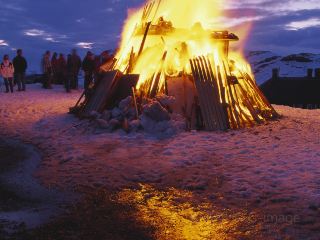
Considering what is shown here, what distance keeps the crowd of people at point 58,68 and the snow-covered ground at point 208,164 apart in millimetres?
7606

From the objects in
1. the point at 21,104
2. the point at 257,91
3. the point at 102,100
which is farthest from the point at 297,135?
the point at 21,104

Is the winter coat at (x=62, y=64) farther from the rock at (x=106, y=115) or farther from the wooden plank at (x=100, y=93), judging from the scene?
the rock at (x=106, y=115)

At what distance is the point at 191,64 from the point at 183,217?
7.38 m

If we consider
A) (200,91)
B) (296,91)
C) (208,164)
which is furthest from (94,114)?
(296,91)

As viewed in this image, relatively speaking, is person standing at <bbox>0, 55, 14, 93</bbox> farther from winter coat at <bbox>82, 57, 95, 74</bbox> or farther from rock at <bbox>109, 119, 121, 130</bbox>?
rock at <bbox>109, 119, 121, 130</bbox>

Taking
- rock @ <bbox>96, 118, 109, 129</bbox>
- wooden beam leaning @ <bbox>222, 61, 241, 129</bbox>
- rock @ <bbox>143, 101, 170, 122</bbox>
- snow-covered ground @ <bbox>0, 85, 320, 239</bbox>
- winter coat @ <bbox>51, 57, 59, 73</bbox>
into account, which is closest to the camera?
snow-covered ground @ <bbox>0, 85, 320, 239</bbox>

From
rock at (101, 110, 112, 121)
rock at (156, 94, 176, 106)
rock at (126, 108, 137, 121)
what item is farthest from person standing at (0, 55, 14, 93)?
rock at (156, 94, 176, 106)

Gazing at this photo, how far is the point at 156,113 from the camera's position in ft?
37.2

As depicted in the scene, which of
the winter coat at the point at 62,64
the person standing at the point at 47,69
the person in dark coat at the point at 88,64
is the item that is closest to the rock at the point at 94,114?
Answer: the person in dark coat at the point at 88,64

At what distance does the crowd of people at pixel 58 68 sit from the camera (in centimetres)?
2020

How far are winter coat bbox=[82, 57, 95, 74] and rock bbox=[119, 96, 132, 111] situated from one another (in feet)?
27.7

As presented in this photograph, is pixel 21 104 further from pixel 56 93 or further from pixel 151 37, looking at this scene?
pixel 151 37

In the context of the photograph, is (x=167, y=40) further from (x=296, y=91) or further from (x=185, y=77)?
(x=296, y=91)

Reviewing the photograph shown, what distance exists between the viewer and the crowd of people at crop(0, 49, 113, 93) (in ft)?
66.3
